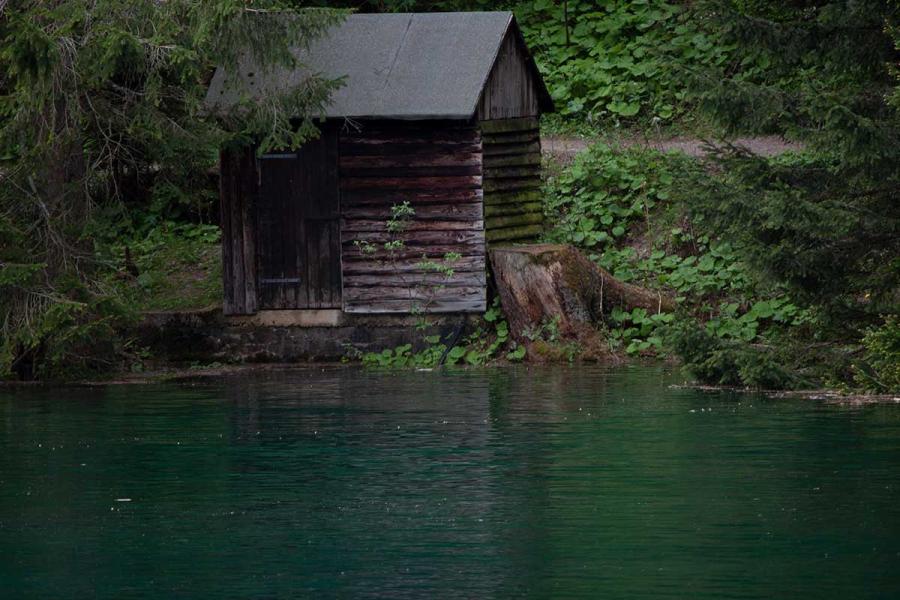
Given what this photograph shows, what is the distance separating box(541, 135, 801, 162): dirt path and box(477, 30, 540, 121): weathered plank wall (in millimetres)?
3502

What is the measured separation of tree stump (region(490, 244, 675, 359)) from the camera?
63.3 feet

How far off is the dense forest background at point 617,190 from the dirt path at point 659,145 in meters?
0.42

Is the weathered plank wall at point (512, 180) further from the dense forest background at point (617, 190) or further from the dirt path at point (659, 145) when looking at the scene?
the dirt path at point (659, 145)

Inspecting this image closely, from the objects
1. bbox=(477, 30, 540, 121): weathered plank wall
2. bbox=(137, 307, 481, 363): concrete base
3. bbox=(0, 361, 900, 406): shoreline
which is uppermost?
bbox=(477, 30, 540, 121): weathered plank wall

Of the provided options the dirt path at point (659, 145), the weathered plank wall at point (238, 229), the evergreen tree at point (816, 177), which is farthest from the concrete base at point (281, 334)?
the evergreen tree at point (816, 177)

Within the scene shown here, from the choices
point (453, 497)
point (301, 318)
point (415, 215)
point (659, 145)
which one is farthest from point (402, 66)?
point (453, 497)

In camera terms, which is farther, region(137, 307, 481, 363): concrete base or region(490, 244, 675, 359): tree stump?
region(137, 307, 481, 363): concrete base

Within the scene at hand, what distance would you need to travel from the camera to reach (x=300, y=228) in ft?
65.6

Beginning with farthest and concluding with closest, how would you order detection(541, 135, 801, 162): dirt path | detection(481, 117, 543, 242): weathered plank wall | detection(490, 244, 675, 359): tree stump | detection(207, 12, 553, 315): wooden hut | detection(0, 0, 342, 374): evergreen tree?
detection(541, 135, 801, 162): dirt path
detection(481, 117, 543, 242): weathered plank wall
detection(207, 12, 553, 315): wooden hut
detection(490, 244, 675, 359): tree stump
detection(0, 0, 342, 374): evergreen tree

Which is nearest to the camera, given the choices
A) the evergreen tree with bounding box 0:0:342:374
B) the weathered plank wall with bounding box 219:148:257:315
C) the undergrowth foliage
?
the undergrowth foliage

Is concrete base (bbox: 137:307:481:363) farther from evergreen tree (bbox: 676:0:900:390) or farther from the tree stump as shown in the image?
evergreen tree (bbox: 676:0:900:390)

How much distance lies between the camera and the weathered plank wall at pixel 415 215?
778 inches

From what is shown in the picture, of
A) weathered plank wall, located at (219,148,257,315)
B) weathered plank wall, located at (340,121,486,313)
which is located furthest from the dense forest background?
weathered plank wall, located at (340,121,486,313)

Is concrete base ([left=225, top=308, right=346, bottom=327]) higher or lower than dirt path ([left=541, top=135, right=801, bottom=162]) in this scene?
lower
